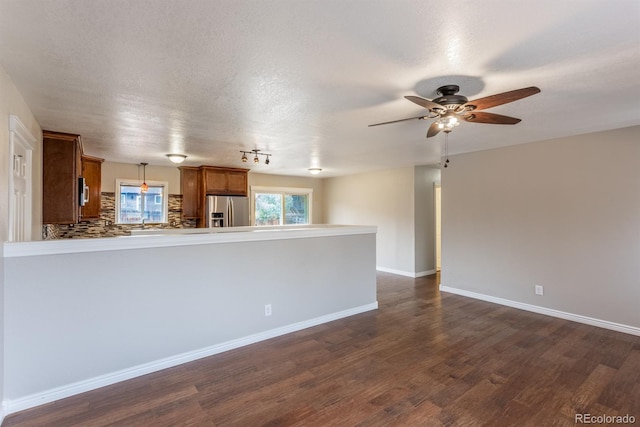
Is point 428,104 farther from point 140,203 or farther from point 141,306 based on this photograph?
point 140,203

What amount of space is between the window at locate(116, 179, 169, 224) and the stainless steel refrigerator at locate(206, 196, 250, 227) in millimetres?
960

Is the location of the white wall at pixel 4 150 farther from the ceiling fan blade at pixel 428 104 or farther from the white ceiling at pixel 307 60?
the ceiling fan blade at pixel 428 104

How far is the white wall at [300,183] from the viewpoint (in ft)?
25.3

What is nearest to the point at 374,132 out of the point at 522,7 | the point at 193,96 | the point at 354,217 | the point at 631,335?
the point at 193,96

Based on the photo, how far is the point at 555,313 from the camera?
4184mm

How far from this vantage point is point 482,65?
2.02 m

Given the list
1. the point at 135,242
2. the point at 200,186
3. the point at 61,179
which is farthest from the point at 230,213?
the point at 135,242

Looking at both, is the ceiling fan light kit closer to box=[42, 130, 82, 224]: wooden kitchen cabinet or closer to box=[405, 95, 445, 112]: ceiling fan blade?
box=[405, 95, 445, 112]: ceiling fan blade

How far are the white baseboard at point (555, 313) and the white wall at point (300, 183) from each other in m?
4.27

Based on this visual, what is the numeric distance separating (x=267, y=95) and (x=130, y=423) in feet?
8.48

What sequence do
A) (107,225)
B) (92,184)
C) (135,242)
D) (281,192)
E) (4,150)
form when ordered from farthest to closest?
1. (281,192)
2. (107,225)
3. (92,184)
4. (135,242)
5. (4,150)

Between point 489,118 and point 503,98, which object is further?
point 489,118

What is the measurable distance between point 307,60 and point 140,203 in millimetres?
5605

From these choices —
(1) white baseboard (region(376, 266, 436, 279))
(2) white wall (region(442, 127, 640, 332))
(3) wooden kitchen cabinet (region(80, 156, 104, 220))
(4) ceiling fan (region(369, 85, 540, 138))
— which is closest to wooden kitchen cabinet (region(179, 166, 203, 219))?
(3) wooden kitchen cabinet (region(80, 156, 104, 220))
